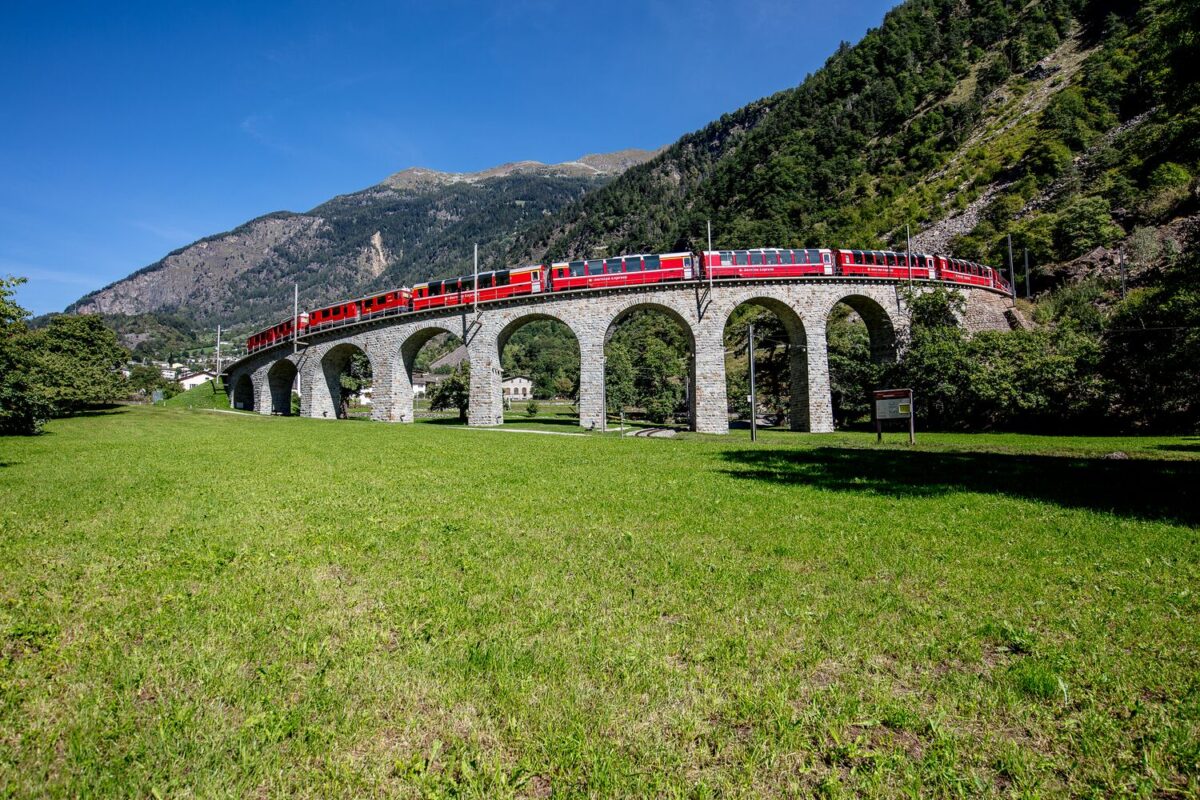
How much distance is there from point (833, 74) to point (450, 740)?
141 m

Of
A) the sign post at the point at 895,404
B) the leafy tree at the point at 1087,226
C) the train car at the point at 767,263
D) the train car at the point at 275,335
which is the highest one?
the leafy tree at the point at 1087,226

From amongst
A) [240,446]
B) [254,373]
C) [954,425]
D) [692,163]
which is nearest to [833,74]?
[692,163]

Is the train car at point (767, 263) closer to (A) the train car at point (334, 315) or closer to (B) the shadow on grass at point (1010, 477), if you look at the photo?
(B) the shadow on grass at point (1010, 477)

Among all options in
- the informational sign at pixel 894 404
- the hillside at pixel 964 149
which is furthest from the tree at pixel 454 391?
the informational sign at pixel 894 404

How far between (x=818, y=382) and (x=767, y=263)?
27.3 ft

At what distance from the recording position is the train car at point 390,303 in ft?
125

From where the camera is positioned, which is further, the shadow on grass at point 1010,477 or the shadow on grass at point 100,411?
the shadow on grass at point 100,411

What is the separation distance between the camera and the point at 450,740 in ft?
8.59

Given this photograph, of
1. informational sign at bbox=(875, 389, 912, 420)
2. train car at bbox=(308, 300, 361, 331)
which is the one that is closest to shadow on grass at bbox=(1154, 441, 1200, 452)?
informational sign at bbox=(875, 389, 912, 420)

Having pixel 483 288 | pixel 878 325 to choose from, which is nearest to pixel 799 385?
pixel 878 325

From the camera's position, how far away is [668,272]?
109ft

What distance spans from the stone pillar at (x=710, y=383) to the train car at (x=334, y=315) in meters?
26.3

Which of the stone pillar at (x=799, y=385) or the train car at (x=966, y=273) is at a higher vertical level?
the train car at (x=966, y=273)

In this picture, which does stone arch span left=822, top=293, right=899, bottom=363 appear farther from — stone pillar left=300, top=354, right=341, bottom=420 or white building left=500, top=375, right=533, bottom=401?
white building left=500, top=375, right=533, bottom=401
